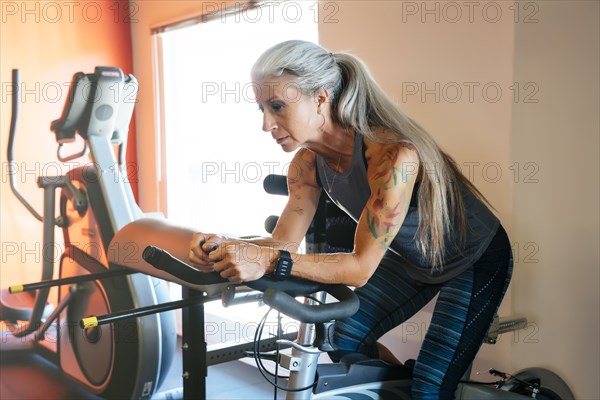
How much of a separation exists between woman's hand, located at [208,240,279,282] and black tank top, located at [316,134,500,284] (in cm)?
37

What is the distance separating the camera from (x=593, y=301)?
2.02 m

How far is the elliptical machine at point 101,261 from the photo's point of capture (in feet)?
9.05

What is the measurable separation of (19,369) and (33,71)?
1.67 meters

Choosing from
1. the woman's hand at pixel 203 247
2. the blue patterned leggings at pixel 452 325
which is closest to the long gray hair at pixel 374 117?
the blue patterned leggings at pixel 452 325

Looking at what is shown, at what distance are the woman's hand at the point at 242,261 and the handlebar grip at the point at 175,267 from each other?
0.14 feet

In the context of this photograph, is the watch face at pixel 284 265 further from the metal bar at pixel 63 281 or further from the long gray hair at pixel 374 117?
the metal bar at pixel 63 281

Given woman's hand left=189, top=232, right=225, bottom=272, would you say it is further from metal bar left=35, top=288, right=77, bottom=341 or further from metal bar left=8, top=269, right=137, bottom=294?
metal bar left=35, top=288, right=77, bottom=341

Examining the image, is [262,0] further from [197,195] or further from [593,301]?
[593,301]

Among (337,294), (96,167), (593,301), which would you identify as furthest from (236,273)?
(96,167)

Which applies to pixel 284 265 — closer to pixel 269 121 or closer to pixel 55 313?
pixel 269 121

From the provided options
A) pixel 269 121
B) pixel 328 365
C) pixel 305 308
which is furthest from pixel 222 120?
pixel 305 308

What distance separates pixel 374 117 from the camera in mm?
1533

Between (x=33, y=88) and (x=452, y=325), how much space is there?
2992 millimetres

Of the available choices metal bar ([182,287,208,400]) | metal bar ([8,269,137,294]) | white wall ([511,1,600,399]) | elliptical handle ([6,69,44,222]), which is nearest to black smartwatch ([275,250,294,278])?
metal bar ([182,287,208,400])
